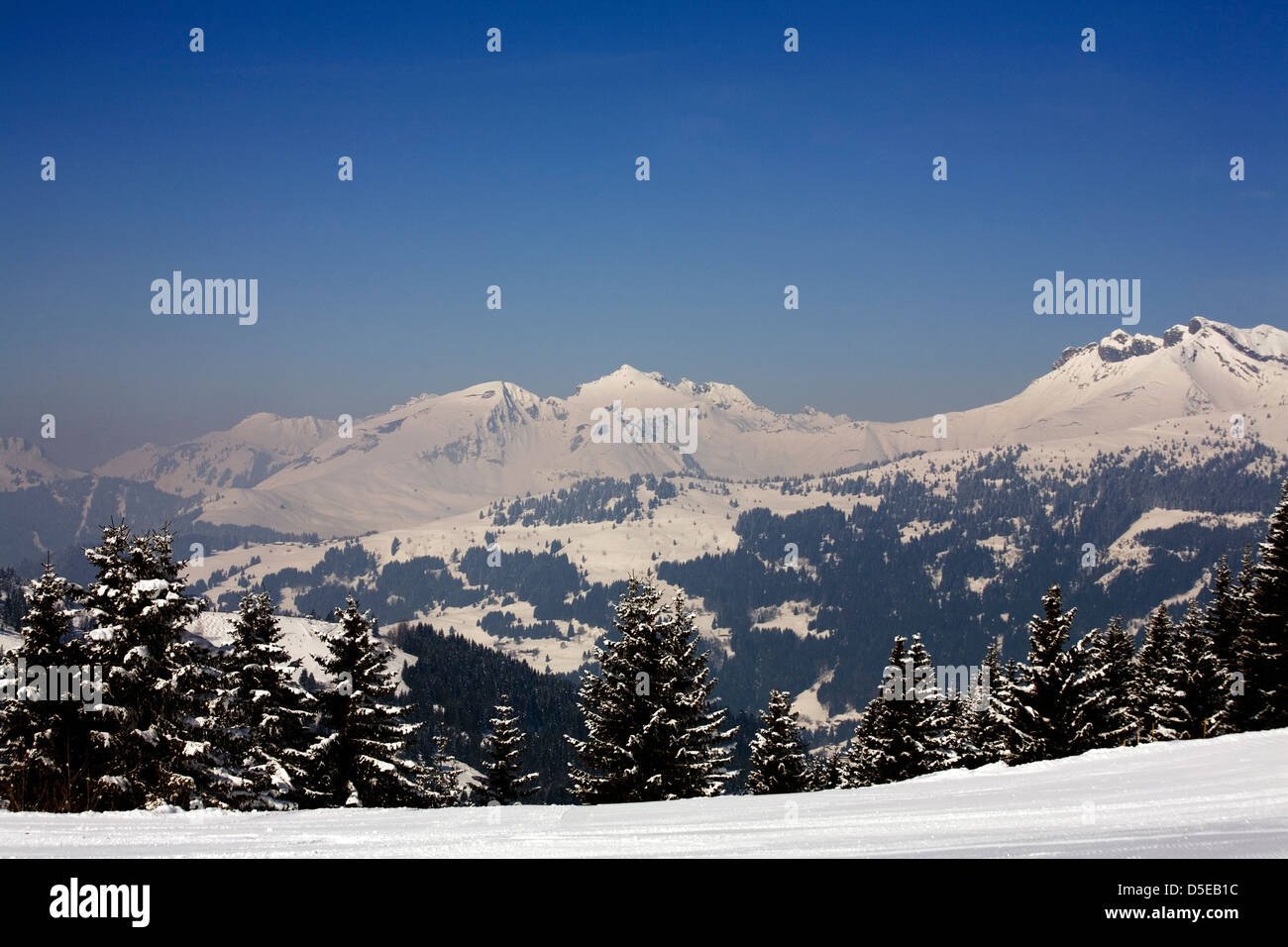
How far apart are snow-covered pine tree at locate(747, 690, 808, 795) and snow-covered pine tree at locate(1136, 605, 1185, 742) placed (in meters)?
13.6

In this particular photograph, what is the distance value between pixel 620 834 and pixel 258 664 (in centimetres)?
2345

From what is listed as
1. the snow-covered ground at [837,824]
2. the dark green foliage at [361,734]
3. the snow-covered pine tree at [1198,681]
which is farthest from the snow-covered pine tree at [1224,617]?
the dark green foliage at [361,734]

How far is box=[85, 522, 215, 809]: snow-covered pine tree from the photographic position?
63.3 feet

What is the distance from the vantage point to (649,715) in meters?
29.1

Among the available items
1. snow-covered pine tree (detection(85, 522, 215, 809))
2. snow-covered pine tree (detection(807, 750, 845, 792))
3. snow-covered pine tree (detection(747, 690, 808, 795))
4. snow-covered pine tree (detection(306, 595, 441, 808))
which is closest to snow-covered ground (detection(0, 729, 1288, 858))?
snow-covered pine tree (detection(85, 522, 215, 809))

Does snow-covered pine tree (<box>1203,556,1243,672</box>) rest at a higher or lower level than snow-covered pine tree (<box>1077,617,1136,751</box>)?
higher

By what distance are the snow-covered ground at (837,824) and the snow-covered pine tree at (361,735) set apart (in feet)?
59.8

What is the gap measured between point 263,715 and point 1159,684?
3555cm

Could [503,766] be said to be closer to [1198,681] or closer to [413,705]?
[413,705]

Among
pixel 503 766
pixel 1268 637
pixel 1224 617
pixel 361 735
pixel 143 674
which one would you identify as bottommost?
pixel 503 766

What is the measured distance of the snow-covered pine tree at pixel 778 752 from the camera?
124 ft

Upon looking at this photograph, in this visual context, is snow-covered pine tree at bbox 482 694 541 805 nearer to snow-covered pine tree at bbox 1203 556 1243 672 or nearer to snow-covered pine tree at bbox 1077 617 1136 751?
snow-covered pine tree at bbox 1077 617 1136 751

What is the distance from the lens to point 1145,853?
5.19m

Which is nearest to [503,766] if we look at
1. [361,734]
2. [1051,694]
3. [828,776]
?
[361,734]
